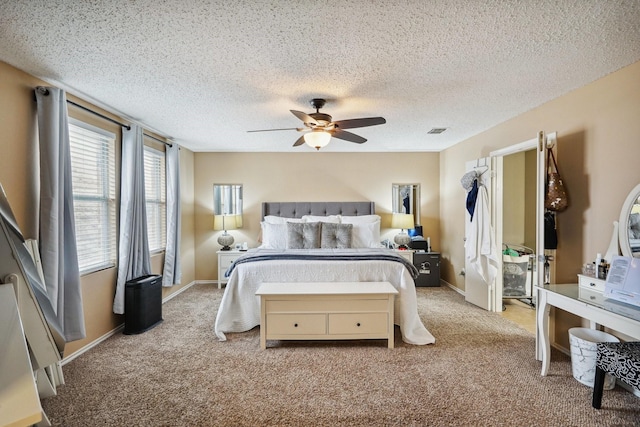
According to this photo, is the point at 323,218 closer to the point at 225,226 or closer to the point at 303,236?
the point at 303,236

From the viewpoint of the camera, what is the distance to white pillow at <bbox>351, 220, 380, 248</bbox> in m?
4.71

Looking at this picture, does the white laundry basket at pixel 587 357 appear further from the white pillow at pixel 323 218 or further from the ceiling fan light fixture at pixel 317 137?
the white pillow at pixel 323 218

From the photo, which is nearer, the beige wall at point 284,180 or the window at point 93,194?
the window at point 93,194

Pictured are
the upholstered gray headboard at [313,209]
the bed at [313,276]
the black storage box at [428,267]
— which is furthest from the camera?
the upholstered gray headboard at [313,209]

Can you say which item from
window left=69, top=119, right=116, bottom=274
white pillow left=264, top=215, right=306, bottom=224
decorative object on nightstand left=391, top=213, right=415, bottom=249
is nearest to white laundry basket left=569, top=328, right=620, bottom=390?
decorative object on nightstand left=391, top=213, right=415, bottom=249

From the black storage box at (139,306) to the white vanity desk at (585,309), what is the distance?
3861mm

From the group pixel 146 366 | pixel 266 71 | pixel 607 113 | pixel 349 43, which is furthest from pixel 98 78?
pixel 607 113

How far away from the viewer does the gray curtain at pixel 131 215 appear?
3.40 meters

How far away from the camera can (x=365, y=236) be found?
4.78 meters

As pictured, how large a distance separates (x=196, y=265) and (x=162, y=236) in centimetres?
120

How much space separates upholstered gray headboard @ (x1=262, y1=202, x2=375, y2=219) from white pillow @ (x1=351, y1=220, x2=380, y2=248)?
2.10 ft

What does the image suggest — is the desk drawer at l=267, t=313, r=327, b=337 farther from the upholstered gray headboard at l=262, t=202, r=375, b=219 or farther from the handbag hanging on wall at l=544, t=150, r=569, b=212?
the upholstered gray headboard at l=262, t=202, r=375, b=219

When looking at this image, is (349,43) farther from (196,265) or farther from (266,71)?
(196,265)

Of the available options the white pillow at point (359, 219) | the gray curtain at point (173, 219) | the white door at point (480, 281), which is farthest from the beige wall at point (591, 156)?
the gray curtain at point (173, 219)
